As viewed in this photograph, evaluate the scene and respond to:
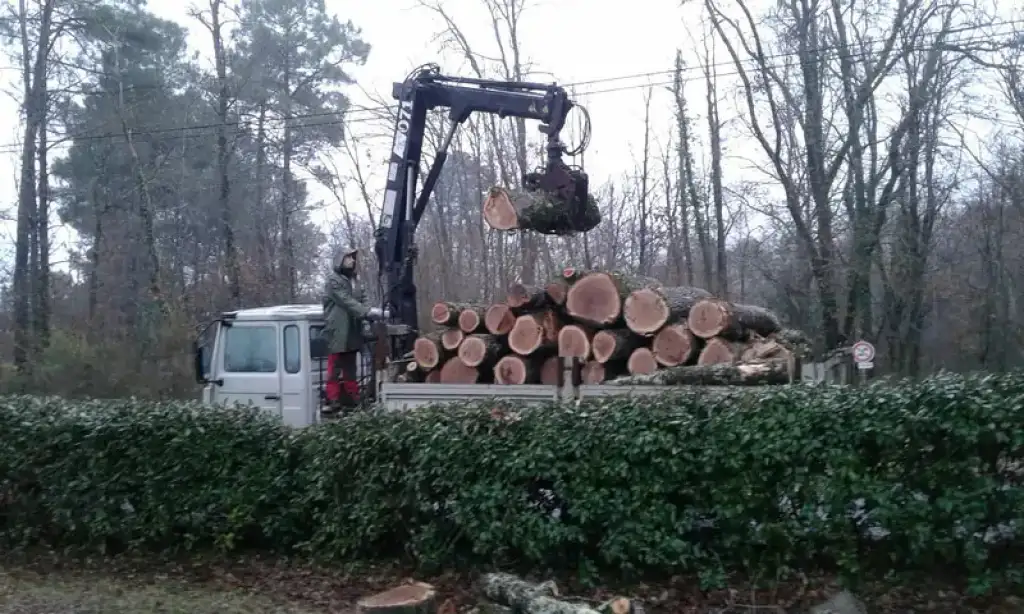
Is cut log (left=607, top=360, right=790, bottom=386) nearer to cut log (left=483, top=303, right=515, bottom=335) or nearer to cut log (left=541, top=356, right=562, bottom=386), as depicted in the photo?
cut log (left=541, top=356, right=562, bottom=386)

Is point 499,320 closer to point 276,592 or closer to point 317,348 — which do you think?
point 317,348

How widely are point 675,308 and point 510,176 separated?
16679mm

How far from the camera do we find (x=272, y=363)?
424 inches

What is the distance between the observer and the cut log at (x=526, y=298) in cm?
979

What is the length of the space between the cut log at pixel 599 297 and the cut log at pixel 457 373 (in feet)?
3.85

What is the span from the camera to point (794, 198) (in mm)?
24312

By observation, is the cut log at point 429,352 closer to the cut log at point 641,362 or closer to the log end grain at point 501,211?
the log end grain at point 501,211

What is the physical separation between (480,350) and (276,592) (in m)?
3.46

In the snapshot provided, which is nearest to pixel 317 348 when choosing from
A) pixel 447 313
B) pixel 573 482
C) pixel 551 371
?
pixel 447 313

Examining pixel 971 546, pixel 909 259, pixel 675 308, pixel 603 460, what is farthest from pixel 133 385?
pixel 909 259

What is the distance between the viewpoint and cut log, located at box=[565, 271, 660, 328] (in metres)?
9.45

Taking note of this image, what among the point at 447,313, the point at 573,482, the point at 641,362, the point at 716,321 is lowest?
the point at 573,482

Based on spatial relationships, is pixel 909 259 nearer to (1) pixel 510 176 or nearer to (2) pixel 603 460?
(1) pixel 510 176

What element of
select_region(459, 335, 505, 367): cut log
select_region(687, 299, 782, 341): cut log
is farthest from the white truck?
select_region(687, 299, 782, 341): cut log
